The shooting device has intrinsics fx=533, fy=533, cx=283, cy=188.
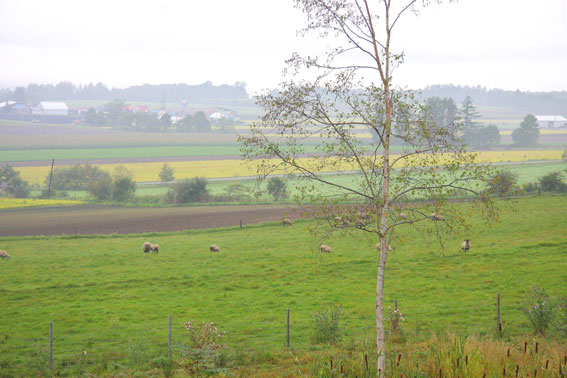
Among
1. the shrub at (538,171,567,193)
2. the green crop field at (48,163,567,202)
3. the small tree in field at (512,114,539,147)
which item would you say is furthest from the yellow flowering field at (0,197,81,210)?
the small tree in field at (512,114,539,147)

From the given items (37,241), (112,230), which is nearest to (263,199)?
(112,230)

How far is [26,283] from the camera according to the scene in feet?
95.1

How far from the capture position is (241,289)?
89.9 feet

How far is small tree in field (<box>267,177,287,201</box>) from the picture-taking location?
65750 millimetres

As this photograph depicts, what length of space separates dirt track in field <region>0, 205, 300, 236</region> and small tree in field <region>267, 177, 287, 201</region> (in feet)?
18.3

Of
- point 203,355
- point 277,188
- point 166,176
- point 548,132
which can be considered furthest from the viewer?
point 548,132

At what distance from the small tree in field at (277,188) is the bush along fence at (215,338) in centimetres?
4353

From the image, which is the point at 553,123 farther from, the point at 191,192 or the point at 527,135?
the point at 191,192

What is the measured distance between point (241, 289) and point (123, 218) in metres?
30.5

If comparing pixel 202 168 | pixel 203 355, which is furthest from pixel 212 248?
pixel 202 168

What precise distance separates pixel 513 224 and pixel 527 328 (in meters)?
25.1

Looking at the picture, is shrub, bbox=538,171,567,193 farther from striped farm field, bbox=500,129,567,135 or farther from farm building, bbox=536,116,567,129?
farm building, bbox=536,116,567,129

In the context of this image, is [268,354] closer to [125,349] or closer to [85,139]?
[125,349]

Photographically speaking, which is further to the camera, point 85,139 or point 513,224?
point 85,139
